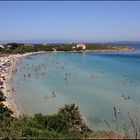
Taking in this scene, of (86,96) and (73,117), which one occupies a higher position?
(73,117)

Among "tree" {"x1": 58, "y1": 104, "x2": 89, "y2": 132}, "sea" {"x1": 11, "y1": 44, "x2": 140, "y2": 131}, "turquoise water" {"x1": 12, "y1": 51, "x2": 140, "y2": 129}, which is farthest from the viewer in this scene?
"turquoise water" {"x1": 12, "y1": 51, "x2": 140, "y2": 129}

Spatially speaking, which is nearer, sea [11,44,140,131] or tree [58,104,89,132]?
tree [58,104,89,132]

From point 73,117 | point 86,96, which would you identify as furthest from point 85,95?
point 73,117

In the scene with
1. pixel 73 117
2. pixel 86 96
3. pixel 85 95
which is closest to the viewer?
pixel 73 117

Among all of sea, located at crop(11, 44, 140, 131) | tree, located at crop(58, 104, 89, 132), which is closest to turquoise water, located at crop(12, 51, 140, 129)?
sea, located at crop(11, 44, 140, 131)

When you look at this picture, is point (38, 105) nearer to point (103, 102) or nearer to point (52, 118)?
point (103, 102)

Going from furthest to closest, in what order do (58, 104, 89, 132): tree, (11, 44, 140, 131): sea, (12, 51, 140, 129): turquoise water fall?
(12, 51, 140, 129): turquoise water, (11, 44, 140, 131): sea, (58, 104, 89, 132): tree

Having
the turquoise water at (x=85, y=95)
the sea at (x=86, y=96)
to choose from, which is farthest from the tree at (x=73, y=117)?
the turquoise water at (x=85, y=95)

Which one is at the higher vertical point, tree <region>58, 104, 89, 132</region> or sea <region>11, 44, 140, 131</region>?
tree <region>58, 104, 89, 132</region>

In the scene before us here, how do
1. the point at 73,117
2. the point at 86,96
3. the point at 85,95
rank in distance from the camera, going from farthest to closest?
the point at 85,95 → the point at 86,96 → the point at 73,117

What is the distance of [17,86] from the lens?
52688 millimetres

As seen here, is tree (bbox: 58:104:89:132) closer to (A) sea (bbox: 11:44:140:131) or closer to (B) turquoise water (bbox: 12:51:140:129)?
(A) sea (bbox: 11:44:140:131)

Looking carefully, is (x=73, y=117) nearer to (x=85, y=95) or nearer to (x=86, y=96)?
(x=86, y=96)

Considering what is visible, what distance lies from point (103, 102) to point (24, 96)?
1126cm
